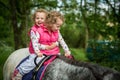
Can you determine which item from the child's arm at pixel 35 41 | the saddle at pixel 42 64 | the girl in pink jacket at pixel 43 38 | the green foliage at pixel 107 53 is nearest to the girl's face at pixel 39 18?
the girl in pink jacket at pixel 43 38

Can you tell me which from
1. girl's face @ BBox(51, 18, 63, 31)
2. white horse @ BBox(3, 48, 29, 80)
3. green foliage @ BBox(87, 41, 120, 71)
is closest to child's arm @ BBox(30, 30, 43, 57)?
girl's face @ BBox(51, 18, 63, 31)

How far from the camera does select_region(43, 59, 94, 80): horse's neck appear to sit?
489cm

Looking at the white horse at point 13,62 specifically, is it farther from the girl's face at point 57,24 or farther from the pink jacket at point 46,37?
the girl's face at point 57,24

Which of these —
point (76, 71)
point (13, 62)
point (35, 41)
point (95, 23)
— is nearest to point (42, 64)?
point (35, 41)

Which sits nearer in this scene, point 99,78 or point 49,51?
point 99,78

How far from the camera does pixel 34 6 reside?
14773 mm

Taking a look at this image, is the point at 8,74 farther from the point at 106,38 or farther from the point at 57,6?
the point at 57,6

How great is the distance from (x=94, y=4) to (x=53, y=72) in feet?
26.1

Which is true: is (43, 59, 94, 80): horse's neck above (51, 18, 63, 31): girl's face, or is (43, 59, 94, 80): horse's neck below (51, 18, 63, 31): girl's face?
below

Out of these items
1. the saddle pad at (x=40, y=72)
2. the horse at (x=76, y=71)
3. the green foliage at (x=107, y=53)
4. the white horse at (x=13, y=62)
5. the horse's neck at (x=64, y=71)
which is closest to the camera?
the horse at (x=76, y=71)

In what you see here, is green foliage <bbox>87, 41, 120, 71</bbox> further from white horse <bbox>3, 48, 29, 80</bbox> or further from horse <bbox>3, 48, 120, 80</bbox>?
horse <bbox>3, 48, 120, 80</bbox>

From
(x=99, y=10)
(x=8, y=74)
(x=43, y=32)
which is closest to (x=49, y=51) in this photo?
(x=43, y=32)

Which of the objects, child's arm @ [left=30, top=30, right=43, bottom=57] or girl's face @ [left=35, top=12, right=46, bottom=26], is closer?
child's arm @ [left=30, top=30, right=43, bottom=57]

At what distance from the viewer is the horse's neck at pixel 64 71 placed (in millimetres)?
4893
